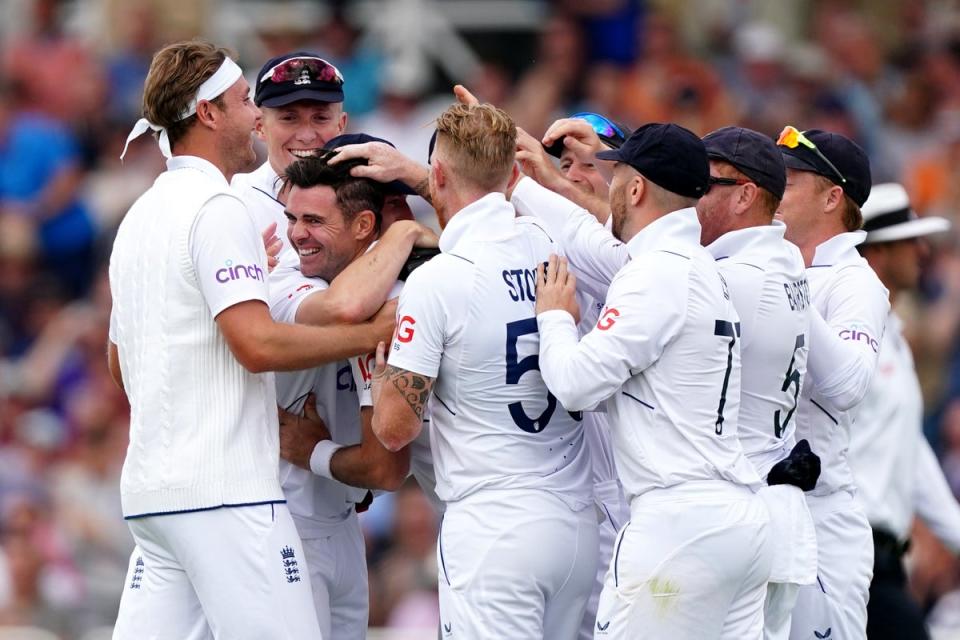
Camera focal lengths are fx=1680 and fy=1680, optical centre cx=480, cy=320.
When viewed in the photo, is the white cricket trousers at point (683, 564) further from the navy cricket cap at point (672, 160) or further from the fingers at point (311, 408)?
the fingers at point (311, 408)

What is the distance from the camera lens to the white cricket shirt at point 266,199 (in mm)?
6895

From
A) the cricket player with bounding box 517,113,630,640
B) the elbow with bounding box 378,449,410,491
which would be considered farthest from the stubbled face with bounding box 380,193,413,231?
the elbow with bounding box 378,449,410,491

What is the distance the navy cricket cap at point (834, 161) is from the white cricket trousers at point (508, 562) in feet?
5.90

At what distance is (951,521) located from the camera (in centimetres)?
830

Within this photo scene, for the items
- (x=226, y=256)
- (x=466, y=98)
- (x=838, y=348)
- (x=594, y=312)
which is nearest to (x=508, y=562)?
→ (x=594, y=312)

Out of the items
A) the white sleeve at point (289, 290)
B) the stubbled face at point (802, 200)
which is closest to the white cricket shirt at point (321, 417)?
the white sleeve at point (289, 290)

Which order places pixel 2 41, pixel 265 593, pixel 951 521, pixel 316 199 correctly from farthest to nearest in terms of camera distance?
pixel 2 41 < pixel 951 521 < pixel 316 199 < pixel 265 593

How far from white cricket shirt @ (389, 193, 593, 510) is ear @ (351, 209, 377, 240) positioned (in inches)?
20.1

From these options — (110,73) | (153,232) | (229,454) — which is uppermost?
(110,73)

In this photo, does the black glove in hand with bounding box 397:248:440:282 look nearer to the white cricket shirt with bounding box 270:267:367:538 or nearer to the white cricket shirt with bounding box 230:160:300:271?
the white cricket shirt with bounding box 270:267:367:538

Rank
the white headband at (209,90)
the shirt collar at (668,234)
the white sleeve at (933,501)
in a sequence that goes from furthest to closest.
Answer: the white sleeve at (933,501) → the white headband at (209,90) → the shirt collar at (668,234)

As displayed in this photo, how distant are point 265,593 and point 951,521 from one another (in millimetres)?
3948

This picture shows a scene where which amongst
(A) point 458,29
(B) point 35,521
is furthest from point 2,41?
(B) point 35,521

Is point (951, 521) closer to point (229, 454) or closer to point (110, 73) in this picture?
point (229, 454)
